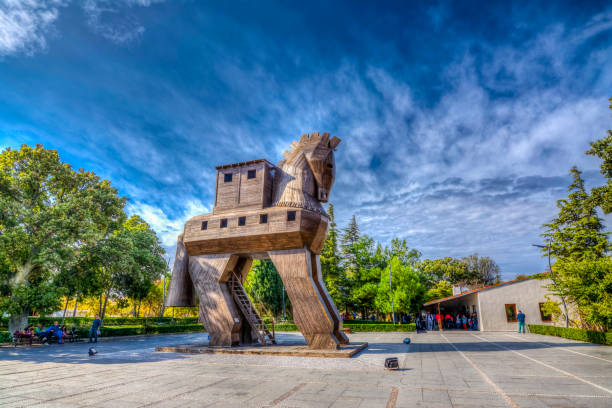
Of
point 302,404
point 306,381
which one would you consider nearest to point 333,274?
point 306,381

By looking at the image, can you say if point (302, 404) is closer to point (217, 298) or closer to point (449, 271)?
point (217, 298)

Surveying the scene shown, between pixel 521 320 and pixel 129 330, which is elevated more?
pixel 521 320

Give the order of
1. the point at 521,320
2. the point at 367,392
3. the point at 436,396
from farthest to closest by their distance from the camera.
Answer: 1. the point at 521,320
2. the point at 367,392
3. the point at 436,396

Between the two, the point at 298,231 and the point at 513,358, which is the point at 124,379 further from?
the point at 513,358

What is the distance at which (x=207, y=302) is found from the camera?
1497 cm

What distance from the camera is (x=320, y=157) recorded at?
15.1 meters

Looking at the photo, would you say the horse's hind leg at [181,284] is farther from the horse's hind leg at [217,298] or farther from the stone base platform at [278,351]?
the stone base platform at [278,351]

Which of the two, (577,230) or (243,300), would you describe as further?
(577,230)

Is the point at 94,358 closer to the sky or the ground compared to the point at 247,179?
closer to the ground

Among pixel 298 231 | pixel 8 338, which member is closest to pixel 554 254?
pixel 298 231

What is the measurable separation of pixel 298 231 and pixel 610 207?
1771 cm

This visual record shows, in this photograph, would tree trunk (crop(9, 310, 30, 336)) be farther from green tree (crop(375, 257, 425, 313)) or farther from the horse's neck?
green tree (crop(375, 257, 425, 313))

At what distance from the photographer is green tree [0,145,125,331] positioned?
1872 cm

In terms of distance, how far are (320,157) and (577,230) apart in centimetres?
2313
